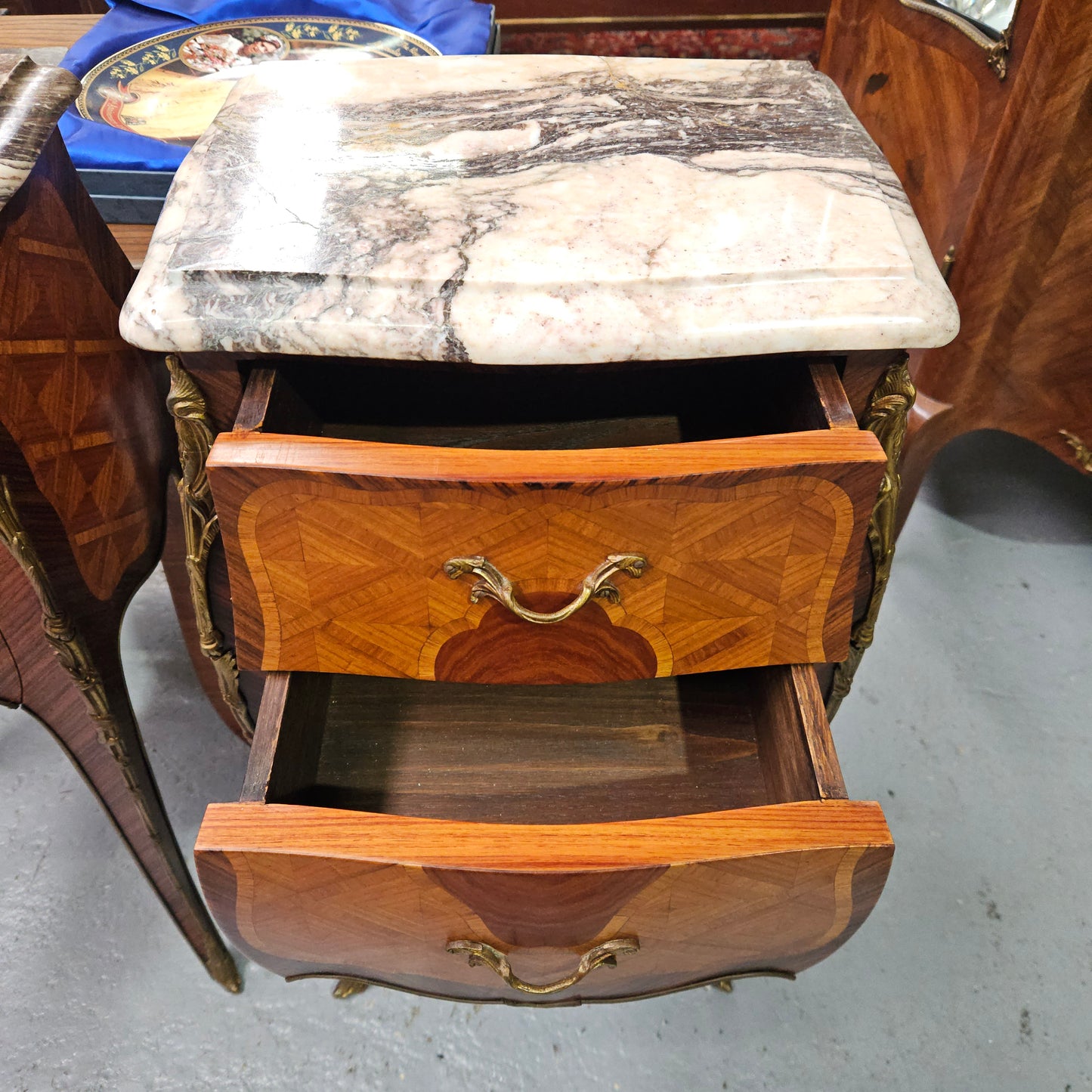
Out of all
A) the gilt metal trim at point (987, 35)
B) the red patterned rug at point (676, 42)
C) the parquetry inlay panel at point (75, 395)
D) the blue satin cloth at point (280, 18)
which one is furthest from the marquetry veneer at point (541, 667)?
the red patterned rug at point (676, 42)

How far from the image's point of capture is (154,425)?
650 millimetres

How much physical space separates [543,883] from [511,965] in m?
0.10

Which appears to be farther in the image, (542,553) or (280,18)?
(280,18)

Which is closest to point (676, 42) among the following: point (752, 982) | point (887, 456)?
point (887, 456)

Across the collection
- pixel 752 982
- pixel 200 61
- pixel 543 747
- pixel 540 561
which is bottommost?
pixel 752 982

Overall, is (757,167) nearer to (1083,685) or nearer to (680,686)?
(680,686)

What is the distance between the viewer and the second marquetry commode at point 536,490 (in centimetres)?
45

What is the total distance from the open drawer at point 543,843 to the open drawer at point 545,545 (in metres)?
0.07

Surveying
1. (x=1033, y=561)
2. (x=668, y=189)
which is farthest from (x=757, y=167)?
(x=1033, y=561)

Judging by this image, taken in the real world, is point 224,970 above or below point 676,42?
below

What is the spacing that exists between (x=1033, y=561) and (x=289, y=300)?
3.25 ft

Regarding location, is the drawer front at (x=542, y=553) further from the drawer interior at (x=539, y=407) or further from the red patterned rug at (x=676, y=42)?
the red patterned rug at (x=676, y=42)

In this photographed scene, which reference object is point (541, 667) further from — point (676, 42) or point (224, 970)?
point (676, 42)

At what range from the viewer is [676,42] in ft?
4.22
